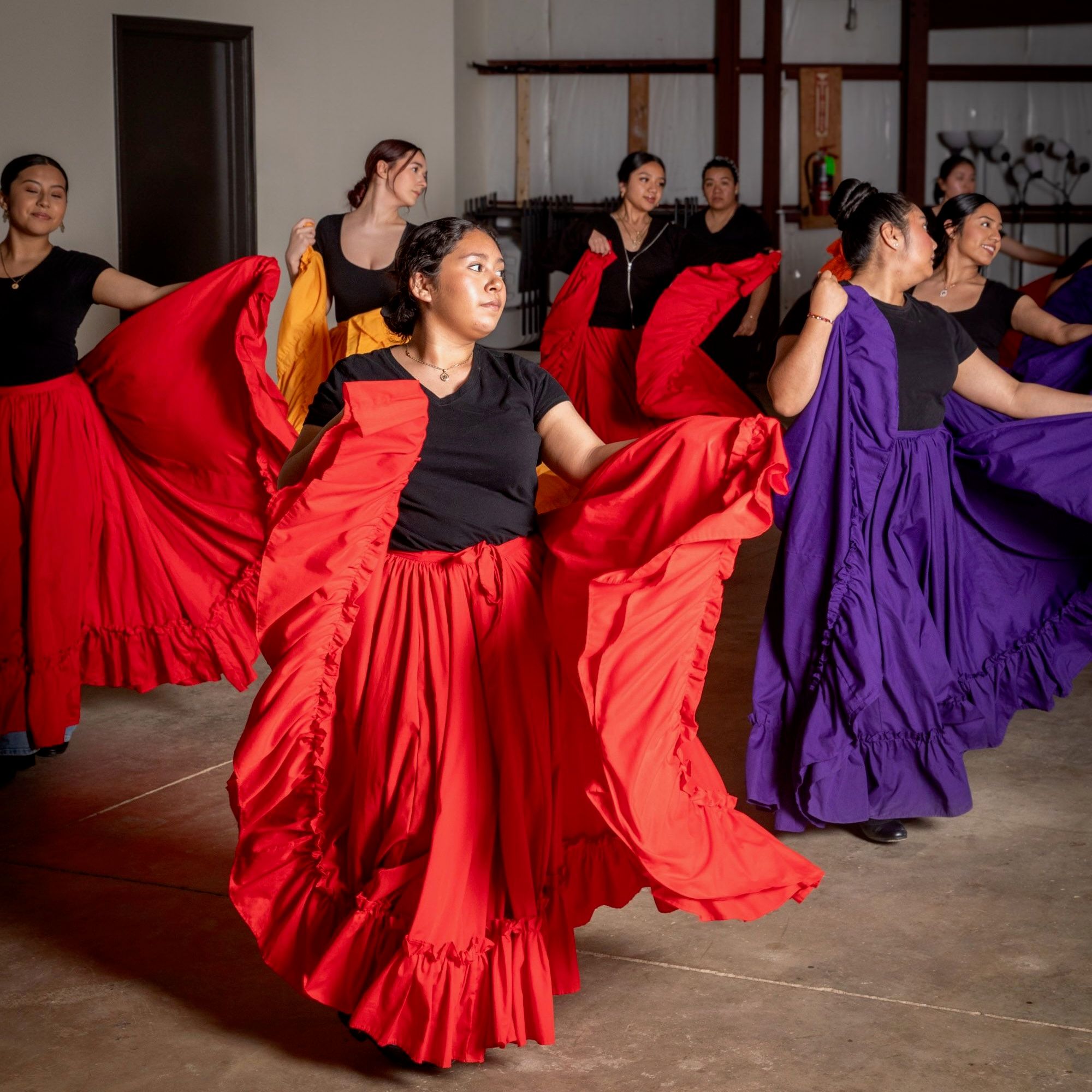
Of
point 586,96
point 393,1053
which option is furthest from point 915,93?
point 393,1053

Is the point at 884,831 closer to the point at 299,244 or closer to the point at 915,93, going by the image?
the point at 299,244

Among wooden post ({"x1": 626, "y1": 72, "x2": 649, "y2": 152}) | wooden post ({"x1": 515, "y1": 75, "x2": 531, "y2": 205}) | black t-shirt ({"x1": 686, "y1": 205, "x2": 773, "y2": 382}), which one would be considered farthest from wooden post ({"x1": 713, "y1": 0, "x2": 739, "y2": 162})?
black t-shirt ({"x1": 686, "y1": 205, "x2": 773, "y2": 382})

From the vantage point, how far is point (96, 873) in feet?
10.1

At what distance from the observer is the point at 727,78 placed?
37.0 ft

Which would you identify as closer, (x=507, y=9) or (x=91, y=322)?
(x=91, y=322)

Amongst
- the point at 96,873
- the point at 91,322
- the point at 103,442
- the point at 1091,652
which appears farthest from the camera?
the point at 91,322

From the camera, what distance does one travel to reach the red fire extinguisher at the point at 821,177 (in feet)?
36.9

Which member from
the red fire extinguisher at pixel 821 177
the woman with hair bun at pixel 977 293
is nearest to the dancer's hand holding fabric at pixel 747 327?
the woman with hair bun at pixel 977 293

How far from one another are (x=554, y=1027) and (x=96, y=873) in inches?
48.3

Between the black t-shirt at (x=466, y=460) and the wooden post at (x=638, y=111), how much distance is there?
9.47 metres

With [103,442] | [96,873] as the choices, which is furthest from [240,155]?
[96,873]

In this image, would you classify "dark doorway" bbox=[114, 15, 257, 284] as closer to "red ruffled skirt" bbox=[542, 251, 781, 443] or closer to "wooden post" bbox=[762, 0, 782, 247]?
"red ruffled skirt" bbox=[542, 251, 781, 443]

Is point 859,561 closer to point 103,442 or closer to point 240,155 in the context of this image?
point 103,442

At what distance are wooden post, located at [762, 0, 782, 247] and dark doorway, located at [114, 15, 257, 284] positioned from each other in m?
4.60
